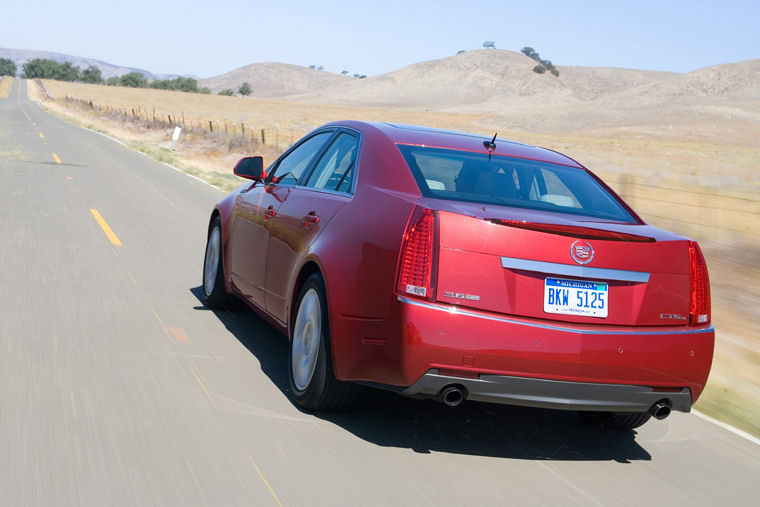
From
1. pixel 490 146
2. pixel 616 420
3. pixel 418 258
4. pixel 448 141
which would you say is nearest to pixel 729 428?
pixel 616 420

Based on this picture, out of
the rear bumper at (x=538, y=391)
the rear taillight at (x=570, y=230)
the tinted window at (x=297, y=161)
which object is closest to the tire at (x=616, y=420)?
the rear bumper at (x=538, y=391)

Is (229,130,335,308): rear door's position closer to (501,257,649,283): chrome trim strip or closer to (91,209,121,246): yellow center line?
(501,257,649,283): chrome trim strip

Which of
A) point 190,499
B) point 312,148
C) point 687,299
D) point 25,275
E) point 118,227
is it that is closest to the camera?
point 190,499

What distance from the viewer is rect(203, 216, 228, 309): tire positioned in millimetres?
7125

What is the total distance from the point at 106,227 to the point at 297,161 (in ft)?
19.4

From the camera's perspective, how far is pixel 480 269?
4074 mm

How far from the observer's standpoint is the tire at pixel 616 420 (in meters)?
4.97

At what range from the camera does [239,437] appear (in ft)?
14.4

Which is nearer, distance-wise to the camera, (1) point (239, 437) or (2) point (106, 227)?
(1) point (239, 437)

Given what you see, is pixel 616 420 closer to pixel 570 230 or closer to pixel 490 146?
pixel 570 230

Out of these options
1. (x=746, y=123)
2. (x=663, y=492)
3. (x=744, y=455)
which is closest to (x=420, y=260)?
(x=663, y=492)

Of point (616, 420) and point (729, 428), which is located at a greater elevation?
point (616, 420)

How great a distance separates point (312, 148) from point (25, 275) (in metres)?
3.36

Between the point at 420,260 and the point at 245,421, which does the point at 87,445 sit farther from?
the point at 420,260
